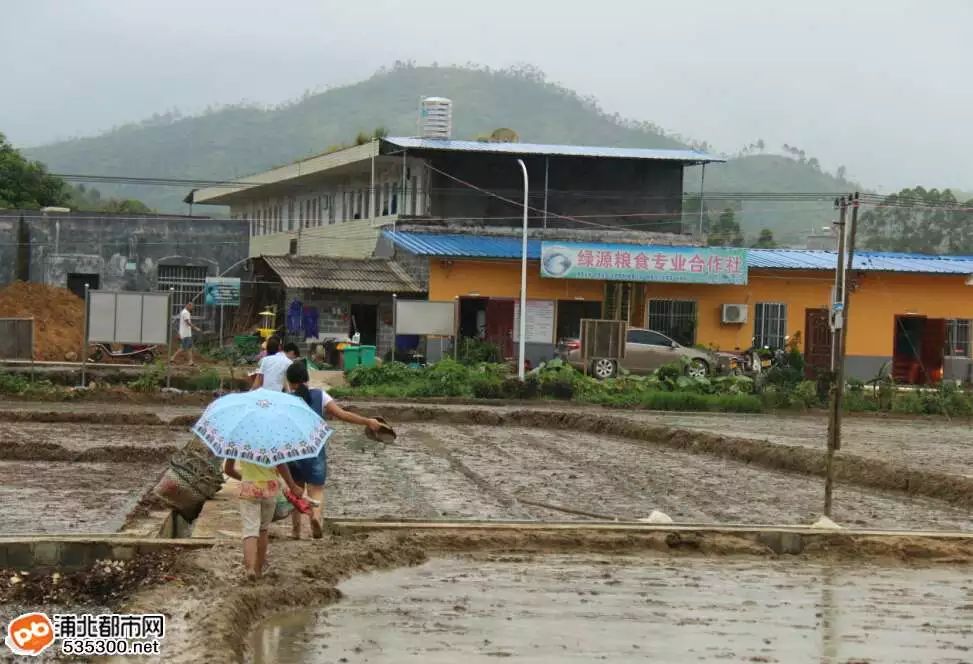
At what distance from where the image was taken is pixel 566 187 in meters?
46.8

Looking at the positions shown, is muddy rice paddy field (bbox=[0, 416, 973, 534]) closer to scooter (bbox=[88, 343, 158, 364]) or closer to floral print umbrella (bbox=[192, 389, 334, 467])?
floral print umbrella (bbox=[192, 389, 334, 467])

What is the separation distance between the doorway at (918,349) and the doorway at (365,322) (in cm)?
1697

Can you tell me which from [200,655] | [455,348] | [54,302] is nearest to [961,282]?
[455,348]

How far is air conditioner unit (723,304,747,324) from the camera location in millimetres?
43531

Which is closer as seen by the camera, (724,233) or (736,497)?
(736,497)

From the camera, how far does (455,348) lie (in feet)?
125

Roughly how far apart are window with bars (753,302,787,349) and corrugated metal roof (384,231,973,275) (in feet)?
4.50

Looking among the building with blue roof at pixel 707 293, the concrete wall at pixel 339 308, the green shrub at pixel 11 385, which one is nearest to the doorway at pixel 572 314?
the building with blue roof at pixel 707 293

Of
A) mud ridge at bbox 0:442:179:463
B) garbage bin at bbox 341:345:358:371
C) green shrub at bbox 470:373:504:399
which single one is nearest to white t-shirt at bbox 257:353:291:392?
mud ridge at bbox 0:442:179:463

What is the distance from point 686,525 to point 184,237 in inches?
1317

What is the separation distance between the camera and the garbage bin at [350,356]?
37.2m

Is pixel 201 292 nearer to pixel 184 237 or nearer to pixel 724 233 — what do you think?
pixel 184 237

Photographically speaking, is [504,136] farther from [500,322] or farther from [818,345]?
[818,345]

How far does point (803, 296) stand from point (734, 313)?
2.64 m
